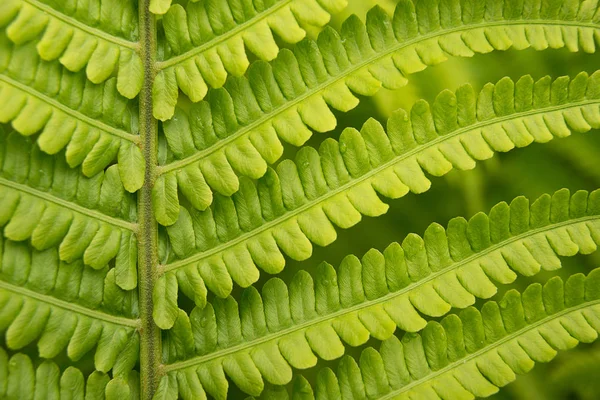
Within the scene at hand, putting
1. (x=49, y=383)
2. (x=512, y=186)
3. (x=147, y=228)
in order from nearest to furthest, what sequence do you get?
1. (x=49, y=383)
2. (x=147, y=228)
3. (x=512, y=186)

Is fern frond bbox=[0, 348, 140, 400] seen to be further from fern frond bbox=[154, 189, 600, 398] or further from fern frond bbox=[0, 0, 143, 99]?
fern frond bbox=[0, 0, 143, 99]

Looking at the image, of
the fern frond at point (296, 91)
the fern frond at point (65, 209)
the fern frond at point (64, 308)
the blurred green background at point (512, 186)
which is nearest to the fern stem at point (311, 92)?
the fern frond at point (296, 91)

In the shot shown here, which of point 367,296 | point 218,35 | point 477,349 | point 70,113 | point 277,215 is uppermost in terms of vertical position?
point 218,35

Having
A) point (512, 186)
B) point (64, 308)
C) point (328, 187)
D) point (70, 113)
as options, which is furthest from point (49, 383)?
point (512, 186)

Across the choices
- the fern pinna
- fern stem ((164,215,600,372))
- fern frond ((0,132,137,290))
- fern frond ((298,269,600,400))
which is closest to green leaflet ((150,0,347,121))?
the fern pinna

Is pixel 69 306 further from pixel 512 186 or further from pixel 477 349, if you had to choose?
pixel 512 186

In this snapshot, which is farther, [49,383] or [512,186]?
[512,186]

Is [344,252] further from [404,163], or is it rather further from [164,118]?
[164,118]

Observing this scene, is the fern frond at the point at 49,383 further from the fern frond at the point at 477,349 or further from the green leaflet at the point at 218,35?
the green leaflet at the point at 218,35
